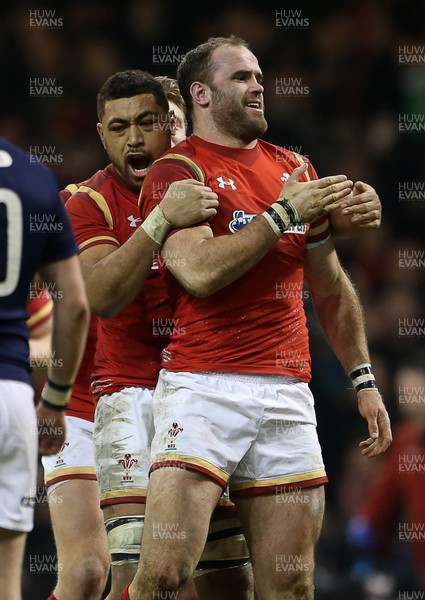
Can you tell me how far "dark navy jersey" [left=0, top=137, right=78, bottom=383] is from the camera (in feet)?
10.8

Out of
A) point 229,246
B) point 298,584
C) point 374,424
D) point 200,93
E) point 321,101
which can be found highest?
point 321,101

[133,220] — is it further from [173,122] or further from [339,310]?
[339,310]

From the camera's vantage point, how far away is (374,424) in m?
4.48

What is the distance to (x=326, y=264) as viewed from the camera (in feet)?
15.1

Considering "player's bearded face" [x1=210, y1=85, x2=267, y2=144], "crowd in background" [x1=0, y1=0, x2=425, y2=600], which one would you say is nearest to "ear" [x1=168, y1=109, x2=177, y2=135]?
"player's bearded face" [x1=210, y1=85, x2=267, y2=144]

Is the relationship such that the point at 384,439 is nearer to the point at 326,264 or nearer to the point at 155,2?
the point at 326,264

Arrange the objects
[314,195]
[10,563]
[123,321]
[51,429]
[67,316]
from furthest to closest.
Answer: [123,321], [314,195], [51,429], [67,316], [10,563]

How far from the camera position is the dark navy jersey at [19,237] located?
10.8 feet

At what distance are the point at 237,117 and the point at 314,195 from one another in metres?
0.54

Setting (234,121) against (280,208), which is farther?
(234,121)

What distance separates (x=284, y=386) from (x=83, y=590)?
1339 mm

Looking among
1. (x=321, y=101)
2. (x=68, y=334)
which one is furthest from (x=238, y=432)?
(x=321, y=101)

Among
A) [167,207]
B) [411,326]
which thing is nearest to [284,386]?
[167,207]

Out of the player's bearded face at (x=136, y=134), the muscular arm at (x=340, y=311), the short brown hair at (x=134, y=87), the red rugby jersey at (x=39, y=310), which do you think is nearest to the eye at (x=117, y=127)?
the player's bearded face at (x=136, y=134)
